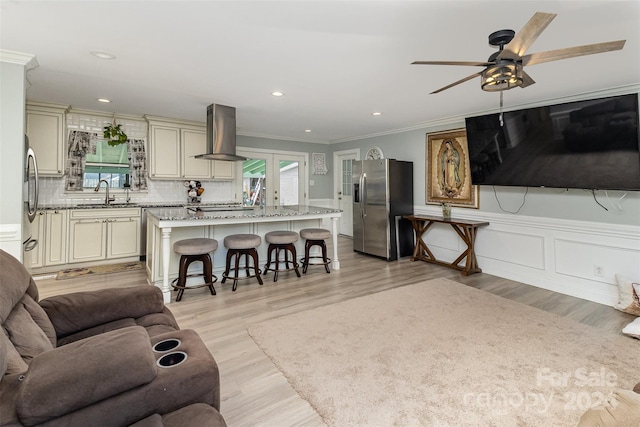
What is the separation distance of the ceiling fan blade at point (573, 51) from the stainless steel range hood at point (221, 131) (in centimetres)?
350

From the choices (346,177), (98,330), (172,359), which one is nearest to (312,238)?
(98,330)

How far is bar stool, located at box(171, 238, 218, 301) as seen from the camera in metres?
3.34

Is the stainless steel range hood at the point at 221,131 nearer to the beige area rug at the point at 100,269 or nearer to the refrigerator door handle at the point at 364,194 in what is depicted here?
the beige area rug at the point at 100,269

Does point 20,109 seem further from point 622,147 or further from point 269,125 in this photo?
point 622,147

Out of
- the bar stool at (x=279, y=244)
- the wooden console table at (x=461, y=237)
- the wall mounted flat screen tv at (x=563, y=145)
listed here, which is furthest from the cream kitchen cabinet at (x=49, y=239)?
the wall mounted flat screen tv at (x=563, y=145)

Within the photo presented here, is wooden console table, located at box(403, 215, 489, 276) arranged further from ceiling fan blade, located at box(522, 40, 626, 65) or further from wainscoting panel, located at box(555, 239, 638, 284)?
ceiling fan blade, located at box(522, 40, 626, 65)

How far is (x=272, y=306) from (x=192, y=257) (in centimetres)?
109

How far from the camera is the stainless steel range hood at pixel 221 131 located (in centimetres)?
420

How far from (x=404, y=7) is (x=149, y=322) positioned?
2393mm

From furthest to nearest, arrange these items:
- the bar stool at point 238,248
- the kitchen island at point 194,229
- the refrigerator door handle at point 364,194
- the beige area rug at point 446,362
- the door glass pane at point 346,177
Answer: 1. the door glass pane at point 346,177
2. the refrigerator door handle at point 364,194
3. the bar stool at point 238,248
4. the kitchen island at point 194,229
5. the beige area rug at point 446,362

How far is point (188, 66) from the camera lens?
2854mm

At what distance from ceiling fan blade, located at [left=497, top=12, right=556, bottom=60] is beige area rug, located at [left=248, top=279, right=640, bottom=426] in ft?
6.67

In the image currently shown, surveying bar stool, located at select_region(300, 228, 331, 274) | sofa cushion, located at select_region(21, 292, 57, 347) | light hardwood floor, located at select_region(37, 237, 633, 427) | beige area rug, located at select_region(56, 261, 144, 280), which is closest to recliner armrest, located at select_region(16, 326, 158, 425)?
sofa cushion, located at select_region(21, 292, 57, 347)

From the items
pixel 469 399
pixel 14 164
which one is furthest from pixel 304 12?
pixel 14 164
